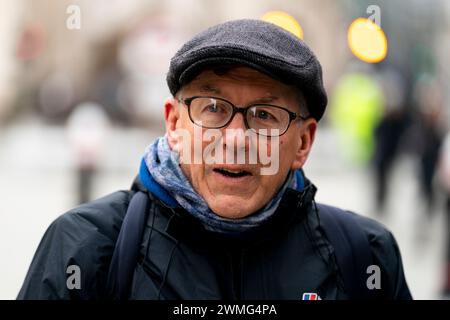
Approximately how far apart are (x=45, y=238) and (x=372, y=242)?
1.09 meters

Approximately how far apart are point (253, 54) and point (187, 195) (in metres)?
0.48

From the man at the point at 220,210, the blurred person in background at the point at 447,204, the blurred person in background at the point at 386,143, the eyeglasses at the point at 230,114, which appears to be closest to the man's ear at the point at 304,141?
the man at the point at 220,210

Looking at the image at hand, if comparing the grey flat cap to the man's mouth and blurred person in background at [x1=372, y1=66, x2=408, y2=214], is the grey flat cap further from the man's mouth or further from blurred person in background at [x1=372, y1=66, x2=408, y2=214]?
blurred person in background at [x1=372, y1=66, x2=408, y2=214]

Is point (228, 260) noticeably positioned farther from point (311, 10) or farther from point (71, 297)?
point (311, 10)

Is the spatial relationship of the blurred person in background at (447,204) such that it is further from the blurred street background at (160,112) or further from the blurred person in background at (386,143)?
the blurred person in background at (386,143)

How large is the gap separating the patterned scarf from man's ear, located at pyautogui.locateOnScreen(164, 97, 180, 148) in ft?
0.10

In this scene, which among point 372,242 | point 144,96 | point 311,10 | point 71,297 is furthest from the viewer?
point 311,10

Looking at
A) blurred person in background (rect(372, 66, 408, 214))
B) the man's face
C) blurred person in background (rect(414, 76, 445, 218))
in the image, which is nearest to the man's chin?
the man's face

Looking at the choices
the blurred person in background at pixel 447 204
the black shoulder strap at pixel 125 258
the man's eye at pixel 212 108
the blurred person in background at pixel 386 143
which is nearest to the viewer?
the black shoulder strap at pixel 125 258

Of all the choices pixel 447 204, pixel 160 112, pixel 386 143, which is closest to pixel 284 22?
pixel 447 204

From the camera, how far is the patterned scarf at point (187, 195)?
2629 millimetres

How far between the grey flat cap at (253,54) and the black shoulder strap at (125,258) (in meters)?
0.47

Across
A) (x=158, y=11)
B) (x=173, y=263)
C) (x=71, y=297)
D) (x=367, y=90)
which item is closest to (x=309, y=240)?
(x=173, y=263)
